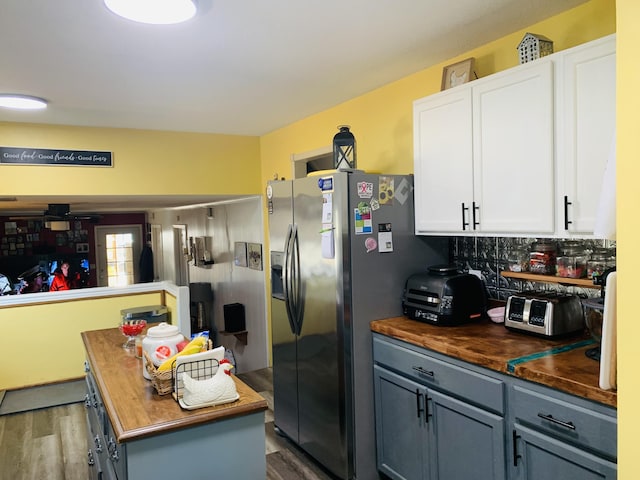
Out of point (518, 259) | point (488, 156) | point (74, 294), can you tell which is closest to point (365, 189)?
point (488, 156)

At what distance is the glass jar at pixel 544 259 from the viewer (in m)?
2.34

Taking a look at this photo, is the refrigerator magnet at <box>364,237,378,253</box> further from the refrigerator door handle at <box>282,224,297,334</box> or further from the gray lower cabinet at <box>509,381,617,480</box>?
the gray lower cabinet at <box>509,381,617,480</box>

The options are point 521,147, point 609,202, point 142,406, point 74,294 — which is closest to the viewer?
point 609,202

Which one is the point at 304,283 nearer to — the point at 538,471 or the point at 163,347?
the point at 163,347

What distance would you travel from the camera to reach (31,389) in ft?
14.3

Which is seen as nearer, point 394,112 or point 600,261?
point 600,261

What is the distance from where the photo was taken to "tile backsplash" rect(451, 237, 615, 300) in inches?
98.4

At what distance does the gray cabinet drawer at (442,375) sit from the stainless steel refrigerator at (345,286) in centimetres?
16

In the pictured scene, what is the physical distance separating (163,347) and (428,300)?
4.58 ft

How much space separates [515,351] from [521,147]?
89 centimetres

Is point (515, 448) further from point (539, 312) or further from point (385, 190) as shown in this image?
point (385, 190)

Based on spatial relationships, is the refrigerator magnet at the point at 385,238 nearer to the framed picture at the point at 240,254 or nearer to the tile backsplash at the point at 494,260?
the tile backsplash at the point at 494,260

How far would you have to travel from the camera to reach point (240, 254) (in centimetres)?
540

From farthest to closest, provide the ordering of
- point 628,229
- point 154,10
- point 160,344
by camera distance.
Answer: point 160,344, point 154,10, point 628,229
